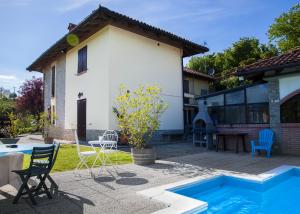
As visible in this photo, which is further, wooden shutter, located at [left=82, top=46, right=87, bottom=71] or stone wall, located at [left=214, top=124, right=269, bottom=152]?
wooden shutter, located at [left=82, top=46, right=87, bottom=71]

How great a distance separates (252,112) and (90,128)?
864cm

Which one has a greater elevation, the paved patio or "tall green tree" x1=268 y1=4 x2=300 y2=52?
"tall green tree" x1=268 y1=4 x2=300 y2=52

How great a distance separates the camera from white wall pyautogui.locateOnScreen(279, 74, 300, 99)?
29.0 feet

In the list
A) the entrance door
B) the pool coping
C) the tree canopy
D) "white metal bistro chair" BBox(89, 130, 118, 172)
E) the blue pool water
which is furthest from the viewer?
the tree canopy

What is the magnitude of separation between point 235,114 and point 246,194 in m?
5.86

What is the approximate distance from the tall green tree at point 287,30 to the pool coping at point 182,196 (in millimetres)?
29115

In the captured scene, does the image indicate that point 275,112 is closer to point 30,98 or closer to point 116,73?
point 116,73

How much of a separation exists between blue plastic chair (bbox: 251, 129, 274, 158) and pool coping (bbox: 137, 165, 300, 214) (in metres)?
2.43

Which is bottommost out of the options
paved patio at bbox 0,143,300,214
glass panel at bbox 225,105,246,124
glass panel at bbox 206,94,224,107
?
paved patio at bbox 0,143,300,214

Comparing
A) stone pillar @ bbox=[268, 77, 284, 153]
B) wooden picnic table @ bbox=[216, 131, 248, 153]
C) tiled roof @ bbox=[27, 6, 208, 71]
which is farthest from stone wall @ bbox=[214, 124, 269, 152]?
tiled roof @ bbox=[27, 6, 208, 71]

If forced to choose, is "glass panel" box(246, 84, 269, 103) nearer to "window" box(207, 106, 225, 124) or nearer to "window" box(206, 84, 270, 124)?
"window" box(206, 84, 270, 124)

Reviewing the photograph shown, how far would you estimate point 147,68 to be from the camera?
1416 cm

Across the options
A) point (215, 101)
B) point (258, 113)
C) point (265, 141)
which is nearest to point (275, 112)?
point (258, 113)

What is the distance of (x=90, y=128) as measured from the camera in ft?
45.0
